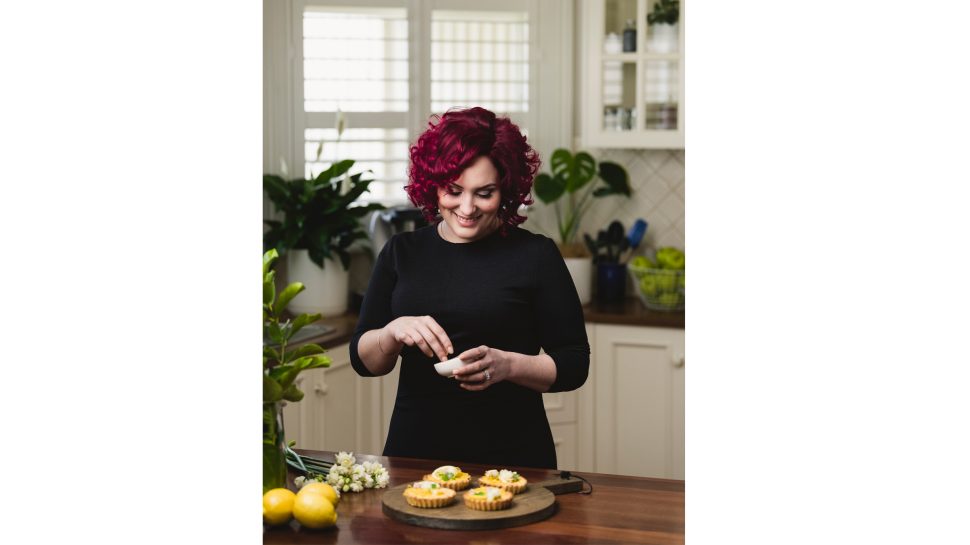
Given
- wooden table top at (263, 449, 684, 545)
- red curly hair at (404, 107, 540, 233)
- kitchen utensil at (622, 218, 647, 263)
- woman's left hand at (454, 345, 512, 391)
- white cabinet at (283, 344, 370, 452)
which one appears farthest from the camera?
kitchen utensil at (622, 218, 647, 263)

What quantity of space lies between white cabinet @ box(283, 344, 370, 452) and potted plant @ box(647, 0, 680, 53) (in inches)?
60.4

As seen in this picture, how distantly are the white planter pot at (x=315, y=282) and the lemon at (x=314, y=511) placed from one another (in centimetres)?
213

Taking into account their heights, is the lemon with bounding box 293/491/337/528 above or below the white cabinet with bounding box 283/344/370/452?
Answer: above

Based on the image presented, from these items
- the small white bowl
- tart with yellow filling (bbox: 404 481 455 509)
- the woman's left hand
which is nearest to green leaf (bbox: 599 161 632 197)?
the woman's left hand

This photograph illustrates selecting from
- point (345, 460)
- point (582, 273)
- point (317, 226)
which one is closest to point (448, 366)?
point (345, 460)

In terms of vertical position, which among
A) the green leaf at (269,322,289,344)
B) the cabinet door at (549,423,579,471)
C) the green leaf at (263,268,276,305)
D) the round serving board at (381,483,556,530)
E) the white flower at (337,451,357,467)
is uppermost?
the green leaf at (263,268,276,305)

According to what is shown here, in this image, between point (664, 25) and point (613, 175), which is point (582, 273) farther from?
point (664, 25)

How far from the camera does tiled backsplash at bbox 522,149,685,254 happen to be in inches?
160

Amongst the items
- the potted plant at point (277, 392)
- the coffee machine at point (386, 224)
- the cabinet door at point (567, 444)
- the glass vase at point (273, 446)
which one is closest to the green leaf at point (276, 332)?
the potted plant at point (277, 392)

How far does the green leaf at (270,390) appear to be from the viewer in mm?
1579

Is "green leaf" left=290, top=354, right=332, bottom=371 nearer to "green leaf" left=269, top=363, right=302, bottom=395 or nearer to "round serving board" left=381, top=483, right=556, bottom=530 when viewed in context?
"green leaf" left=269, top=363, right=302, bottom=395

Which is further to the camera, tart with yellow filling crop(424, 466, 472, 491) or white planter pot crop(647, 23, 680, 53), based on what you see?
white planter pot crop(647, 23, 680, 53)
